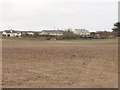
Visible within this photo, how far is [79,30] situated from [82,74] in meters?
136

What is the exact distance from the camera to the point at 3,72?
10875 mm

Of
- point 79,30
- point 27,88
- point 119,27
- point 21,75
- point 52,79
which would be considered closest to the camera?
point 27,88

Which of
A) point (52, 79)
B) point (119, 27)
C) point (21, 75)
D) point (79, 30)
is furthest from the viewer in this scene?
point (79, 30)

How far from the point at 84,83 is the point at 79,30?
454 ft

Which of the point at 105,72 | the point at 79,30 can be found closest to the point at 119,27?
the point at 79,30

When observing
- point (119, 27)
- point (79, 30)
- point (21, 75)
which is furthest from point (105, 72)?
point (79, 30)

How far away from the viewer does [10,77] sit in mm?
9734

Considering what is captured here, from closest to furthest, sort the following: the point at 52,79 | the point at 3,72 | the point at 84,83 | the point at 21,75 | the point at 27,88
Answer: the point at 27,88 → the point at 84,83 → the point at 52,79 → the point at 21,75 → the point at 3,72

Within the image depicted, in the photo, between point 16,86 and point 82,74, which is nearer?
point 16,86

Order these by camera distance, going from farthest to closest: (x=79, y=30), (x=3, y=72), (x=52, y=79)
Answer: (x=79, y=30), (x=3, y=72), (x=52, y=79)

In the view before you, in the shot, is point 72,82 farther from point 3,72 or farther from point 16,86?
point 3,72

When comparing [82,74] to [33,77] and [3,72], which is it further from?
[3,72]

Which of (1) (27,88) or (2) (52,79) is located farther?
(2) (52,79)

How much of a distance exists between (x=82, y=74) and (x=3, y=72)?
3.22 meters
